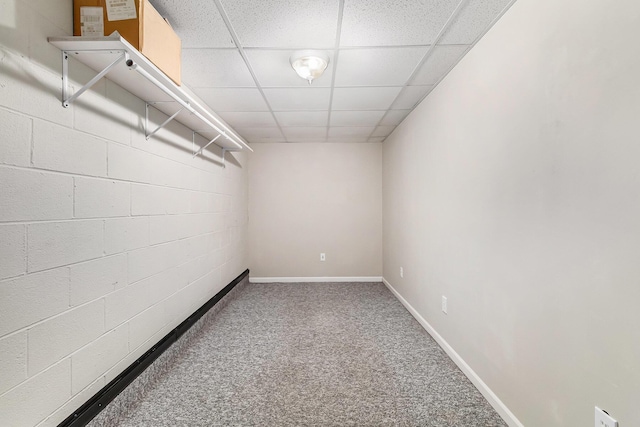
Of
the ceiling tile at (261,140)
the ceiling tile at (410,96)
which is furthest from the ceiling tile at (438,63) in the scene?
the ceiling tile at (261,140)

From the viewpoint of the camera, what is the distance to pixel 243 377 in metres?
1.99

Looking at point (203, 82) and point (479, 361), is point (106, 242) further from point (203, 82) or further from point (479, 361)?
point (479, 361)

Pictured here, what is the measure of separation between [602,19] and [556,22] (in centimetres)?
24

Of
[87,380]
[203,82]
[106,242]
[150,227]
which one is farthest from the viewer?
[203,82]

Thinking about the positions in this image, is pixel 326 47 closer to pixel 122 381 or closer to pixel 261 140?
pixel 122 381

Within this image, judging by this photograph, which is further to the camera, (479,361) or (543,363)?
(479,361)

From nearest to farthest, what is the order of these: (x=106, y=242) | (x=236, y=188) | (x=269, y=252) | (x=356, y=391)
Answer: (x=106, y=242), (x=356, y=391), (x=236, y=188), (x=269, y=252)

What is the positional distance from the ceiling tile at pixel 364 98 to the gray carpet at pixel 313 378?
223 centimetres

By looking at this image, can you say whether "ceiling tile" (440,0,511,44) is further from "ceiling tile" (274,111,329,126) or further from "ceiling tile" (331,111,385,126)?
"ceiling tile" (274,111,329,126)

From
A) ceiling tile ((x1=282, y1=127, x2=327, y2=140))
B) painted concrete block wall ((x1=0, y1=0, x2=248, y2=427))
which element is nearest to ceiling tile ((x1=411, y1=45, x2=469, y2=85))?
ceiling tile ((x1=282, y1=127, x2=327, y2=140))

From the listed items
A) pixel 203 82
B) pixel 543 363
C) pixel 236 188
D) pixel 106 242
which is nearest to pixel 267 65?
pixel 203 82

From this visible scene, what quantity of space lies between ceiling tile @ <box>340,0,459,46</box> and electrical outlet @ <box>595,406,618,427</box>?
1894 mm

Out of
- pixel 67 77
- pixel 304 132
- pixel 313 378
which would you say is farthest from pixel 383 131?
pixel 67 77

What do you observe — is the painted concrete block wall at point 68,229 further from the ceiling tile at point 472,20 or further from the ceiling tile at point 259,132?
the ceiling tile at point 472,20
